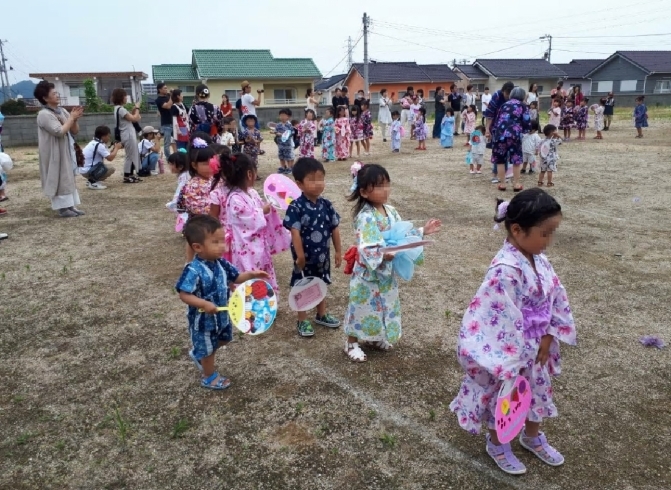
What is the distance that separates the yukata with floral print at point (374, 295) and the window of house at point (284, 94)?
117 ft

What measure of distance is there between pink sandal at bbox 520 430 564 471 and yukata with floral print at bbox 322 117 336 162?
11.2 m

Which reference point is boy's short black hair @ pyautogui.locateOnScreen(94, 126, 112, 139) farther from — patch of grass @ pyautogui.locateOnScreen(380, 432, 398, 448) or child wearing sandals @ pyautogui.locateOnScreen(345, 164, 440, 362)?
patch of grass @ pyautogui.locateOnScreen(380, 432, 398, 448)

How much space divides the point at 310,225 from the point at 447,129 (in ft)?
42.3

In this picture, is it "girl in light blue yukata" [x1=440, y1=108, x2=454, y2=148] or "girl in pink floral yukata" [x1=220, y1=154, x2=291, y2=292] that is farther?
"girl in light blue yukata" [x1=440, y1=108, x2=454, y2=148]

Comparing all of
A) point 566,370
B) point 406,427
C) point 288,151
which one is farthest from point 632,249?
point 288,151

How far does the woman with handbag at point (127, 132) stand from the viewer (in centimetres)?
1009

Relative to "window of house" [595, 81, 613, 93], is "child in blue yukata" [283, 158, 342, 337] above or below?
below

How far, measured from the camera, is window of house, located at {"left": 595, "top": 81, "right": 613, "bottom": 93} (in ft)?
157

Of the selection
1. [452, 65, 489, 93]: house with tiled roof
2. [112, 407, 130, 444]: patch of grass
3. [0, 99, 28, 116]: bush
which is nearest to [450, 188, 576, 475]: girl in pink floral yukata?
[112, 407, 130, 444]: patch of grass

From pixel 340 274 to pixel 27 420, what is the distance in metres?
3.22

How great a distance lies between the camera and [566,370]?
3537 mm

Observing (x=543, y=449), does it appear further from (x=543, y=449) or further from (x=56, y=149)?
(x=56, y=149)

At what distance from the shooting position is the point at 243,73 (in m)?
36.0

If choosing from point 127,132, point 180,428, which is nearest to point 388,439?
point 180,428
